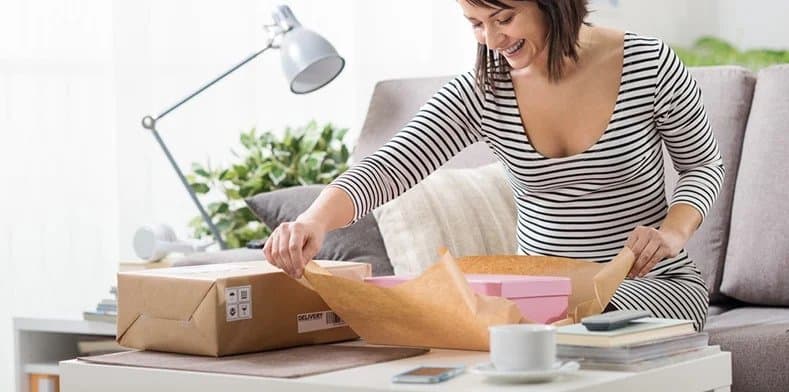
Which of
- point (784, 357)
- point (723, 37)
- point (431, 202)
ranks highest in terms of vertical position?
point (723, 37)

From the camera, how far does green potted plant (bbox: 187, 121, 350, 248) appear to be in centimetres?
304

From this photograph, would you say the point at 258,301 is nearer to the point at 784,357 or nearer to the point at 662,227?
the point at 662,227

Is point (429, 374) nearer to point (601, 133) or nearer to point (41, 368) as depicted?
point (601, 133)

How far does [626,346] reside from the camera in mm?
1313

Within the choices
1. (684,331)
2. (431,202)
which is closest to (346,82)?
(431,202)

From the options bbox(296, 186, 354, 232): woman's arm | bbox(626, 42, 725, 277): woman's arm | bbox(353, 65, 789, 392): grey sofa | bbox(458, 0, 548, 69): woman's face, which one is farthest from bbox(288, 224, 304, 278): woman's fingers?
bbox(353, 65, 789, 392): grey sofa

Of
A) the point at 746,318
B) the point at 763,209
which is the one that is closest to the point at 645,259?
the point at 746,318

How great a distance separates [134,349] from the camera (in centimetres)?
164

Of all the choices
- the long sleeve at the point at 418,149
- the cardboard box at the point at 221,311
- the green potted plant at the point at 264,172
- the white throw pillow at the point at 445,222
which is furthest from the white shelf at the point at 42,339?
the cardboard box at the point at 221,311

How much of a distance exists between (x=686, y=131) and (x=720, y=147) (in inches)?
26.5

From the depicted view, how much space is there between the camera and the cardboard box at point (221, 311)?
1500 mm

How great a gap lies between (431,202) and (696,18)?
3756 millimetres

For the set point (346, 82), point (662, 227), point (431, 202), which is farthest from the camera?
point (346, 82)

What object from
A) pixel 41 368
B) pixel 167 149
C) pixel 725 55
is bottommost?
pixel 41 368
